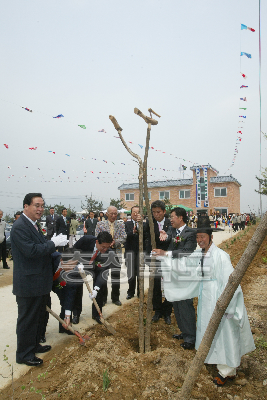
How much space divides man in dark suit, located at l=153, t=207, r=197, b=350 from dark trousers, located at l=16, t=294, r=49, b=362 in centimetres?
163

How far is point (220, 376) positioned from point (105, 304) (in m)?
2.92

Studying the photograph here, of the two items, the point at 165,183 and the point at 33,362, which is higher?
the point at 165,183

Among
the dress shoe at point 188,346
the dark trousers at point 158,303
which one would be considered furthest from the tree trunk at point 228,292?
the dark trousers at point 158,303

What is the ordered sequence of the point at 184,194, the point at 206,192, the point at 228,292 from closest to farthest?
1. the point at 228,292
2. the point at 206,192
3. the point at 184,194

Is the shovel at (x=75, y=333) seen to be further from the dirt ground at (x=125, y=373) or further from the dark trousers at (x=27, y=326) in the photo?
the dark trousers at (x=27, y=326)

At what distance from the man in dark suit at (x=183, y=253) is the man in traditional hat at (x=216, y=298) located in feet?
0.97

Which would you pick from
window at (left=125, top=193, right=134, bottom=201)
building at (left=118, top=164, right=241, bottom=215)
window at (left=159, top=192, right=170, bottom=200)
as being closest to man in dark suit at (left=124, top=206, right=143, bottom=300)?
building at (left=118, top=164, right=241, bottom=215)

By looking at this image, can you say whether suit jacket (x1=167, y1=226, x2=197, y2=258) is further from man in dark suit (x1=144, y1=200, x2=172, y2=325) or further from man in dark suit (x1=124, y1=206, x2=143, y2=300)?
man in dark suit (x1=124, y1=206, x2=143, y2=300)

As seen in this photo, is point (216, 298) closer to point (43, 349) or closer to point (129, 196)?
point (43, 349)

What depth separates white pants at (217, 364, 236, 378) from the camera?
294 cm

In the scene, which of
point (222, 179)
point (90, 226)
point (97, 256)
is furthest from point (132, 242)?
point (222, 179)

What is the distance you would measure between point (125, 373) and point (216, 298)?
3.96ft

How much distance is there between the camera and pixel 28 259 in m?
3.37

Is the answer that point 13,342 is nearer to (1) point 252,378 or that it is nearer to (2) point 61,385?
(2) point 61,385
